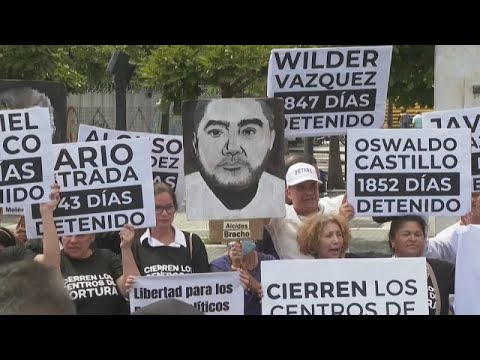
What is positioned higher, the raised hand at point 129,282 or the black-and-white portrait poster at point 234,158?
the black-and-white portrait poster at point 234,158

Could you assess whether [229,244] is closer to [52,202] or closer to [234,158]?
[234,158]

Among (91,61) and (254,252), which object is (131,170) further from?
(91,61)

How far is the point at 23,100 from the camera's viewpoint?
207 inches

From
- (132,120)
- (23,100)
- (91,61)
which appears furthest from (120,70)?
(132,120)

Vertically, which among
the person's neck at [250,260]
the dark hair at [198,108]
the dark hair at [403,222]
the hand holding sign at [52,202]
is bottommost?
the person's neck at [250,260]

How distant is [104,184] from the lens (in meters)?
4.81

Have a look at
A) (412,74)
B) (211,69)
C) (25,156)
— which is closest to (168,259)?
(25,156)

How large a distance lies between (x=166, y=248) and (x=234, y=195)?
465mm

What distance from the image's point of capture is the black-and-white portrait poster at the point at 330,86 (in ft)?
17.6

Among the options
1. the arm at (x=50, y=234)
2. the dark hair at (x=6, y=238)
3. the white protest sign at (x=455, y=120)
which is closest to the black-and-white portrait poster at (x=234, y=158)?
the arm at (x=50, y=234)

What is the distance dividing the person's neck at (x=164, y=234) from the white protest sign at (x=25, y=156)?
606 mm

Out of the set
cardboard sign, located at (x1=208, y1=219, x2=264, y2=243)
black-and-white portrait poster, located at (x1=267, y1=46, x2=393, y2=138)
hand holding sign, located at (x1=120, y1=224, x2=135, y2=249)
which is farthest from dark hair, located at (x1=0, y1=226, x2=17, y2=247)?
black-and-white portrait poster, located at (x1=267, y1=46, x2=393, y2=138)

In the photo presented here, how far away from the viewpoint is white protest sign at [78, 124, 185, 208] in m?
5.32

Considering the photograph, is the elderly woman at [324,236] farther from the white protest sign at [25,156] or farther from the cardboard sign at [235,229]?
the white protest sign at [25,156]
